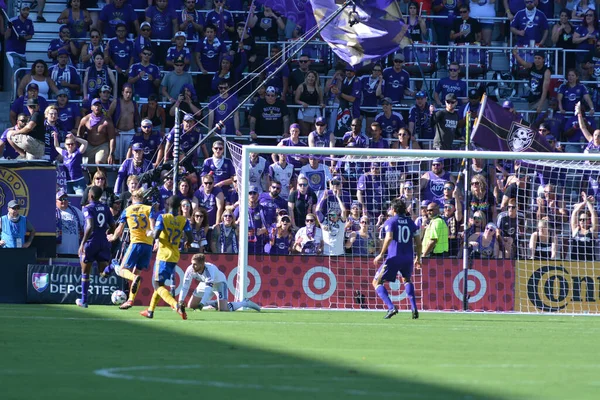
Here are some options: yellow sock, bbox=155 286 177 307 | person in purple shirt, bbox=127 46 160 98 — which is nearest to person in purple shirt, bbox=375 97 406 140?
person in purple shirt, bbox=127 46 160 98

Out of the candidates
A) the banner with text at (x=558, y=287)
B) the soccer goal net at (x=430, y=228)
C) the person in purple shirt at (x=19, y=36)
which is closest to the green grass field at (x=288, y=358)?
the banner with text at (x=558, y=287)

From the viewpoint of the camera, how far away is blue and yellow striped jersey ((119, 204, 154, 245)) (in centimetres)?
1723

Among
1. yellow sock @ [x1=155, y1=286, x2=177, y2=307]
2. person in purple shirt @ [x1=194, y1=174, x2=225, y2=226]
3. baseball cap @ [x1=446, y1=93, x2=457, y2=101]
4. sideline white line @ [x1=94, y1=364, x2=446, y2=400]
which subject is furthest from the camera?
baseball cap @ [x1=446, y1=93, x2=457, y2=101]

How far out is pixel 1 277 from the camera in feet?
62.7

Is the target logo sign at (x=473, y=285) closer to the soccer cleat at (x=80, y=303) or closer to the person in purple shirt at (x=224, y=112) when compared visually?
the person in purple shirt at (x=224, y=112)

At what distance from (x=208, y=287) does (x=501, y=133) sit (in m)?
6.71

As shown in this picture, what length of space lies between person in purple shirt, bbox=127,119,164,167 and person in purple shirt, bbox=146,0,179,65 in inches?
122

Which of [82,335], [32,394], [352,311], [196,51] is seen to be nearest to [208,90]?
[196,51]

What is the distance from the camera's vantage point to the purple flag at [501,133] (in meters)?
21.0

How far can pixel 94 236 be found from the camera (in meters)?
17.9

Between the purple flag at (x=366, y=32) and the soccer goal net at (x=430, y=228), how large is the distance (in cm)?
195

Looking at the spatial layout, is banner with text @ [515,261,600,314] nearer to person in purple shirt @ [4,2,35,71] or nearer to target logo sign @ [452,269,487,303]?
target logo sign @ [452,269,487,303]

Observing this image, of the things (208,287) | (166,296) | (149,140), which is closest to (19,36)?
(149,140)

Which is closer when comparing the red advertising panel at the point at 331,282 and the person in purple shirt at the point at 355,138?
the red advertising panel at the point at 331,282
